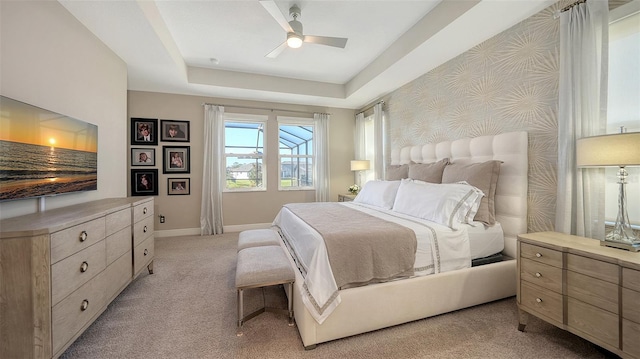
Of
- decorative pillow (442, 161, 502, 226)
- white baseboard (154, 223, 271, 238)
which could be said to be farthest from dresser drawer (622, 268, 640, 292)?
white baseboard (154, 223, 271, 238)

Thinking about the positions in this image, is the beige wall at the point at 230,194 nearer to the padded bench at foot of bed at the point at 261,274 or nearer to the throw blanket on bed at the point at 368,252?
the padded bench at foot of bed at the point at 261,274

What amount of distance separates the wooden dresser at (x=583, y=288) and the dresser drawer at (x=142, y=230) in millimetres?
3324

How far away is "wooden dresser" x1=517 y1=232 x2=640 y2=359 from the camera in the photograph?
1283 mm

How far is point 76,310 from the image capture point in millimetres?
1505

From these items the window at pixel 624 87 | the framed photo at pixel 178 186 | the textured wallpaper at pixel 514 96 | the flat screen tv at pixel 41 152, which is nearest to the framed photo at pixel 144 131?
the framed photo at pixel 178 186

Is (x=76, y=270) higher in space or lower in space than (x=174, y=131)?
lower

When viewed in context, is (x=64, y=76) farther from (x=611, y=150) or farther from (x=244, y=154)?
(x=611, y=150)

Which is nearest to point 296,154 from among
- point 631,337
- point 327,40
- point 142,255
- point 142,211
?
point 327,40

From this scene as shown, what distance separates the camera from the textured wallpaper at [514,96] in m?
2.18

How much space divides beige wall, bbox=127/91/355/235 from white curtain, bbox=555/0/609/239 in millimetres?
3856

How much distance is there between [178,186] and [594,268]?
524 centimetres

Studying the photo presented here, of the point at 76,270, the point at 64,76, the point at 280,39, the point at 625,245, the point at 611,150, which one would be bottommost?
the point at 76,270

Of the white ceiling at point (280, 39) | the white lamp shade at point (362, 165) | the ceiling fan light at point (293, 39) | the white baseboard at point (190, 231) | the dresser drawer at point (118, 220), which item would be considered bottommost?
the white baseboard at point (190, 231)

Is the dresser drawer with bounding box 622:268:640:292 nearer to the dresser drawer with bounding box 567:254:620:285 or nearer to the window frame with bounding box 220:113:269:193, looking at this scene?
the dresser drawer with bounding box 567:254:620:285
